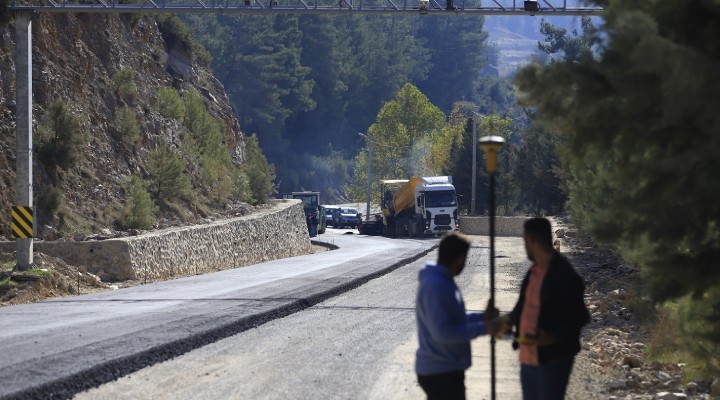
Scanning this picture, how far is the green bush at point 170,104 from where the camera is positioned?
50688mm

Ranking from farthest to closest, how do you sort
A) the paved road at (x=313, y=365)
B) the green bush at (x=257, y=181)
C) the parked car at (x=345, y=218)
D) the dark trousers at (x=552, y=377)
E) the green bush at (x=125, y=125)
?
the parked car at (x=345, y=218) < the green bush at (x=257, y=181) < the green bush at (x=125, y=125) < the paved road at (x=313, y=365) < the dark trousers at (x=552, y=377)

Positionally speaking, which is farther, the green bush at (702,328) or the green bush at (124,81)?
the green bush at (124,81)

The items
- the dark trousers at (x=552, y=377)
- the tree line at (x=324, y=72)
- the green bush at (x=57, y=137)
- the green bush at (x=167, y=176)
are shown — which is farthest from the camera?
the tree line at (x=324, y=72)

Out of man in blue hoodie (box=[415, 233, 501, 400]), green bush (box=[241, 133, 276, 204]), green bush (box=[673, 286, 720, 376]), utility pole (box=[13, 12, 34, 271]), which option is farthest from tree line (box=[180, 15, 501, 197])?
man in blue hoodie (box=[415, 233, 501, 400])

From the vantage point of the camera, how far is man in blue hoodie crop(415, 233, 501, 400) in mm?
6793

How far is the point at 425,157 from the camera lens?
321ft

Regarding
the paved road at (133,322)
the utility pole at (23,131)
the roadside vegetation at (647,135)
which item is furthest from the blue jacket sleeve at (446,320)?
the utility pole at (23,131)

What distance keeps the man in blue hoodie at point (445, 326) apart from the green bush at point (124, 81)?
40391 millimetres

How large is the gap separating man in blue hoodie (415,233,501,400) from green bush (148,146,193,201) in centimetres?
3860

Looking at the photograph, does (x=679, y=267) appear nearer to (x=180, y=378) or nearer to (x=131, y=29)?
(x=180, y=378)

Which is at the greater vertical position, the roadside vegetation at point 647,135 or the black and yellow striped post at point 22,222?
the roadside vegetation at point 647,135

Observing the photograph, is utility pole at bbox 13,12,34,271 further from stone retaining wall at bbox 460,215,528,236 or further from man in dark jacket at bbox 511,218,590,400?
stone retaining wall at bbox 460,215,528,236

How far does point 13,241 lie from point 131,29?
70.9 ft

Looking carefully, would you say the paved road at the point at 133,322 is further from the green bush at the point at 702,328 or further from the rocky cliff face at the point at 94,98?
the rocky cliff face at the point at 94,98
